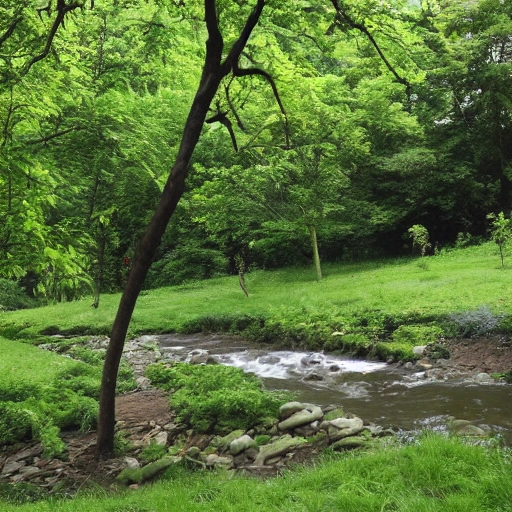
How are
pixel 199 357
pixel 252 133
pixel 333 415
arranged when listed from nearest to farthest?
pixel 333 415 < pixel 199 357 < pixel 252 133

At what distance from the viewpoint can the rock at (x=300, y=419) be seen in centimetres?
754

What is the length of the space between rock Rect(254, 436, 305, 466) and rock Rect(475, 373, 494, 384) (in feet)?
16.0

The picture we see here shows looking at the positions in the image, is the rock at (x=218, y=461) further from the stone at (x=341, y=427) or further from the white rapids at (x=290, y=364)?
the white rapids at (x=290, y=364)

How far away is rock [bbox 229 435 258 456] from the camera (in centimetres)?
687

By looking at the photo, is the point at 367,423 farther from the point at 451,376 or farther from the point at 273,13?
the point at 273,13

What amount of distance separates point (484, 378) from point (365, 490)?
22.3ft

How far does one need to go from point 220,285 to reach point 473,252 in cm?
1241

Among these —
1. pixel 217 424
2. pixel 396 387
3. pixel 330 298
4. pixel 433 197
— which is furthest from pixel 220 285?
pixel 217 424

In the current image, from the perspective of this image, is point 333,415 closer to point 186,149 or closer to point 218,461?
point 218,461

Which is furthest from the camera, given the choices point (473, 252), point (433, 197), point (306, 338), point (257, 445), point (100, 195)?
point (433, 197)

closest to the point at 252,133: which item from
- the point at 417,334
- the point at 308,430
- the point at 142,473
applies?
the point at 417,334

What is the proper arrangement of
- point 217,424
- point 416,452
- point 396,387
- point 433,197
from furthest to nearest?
point 433,197 < point 396,387 < point 217,424 < point 416,452

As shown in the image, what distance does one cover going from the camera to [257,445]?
696 cm

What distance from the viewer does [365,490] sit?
422cm
